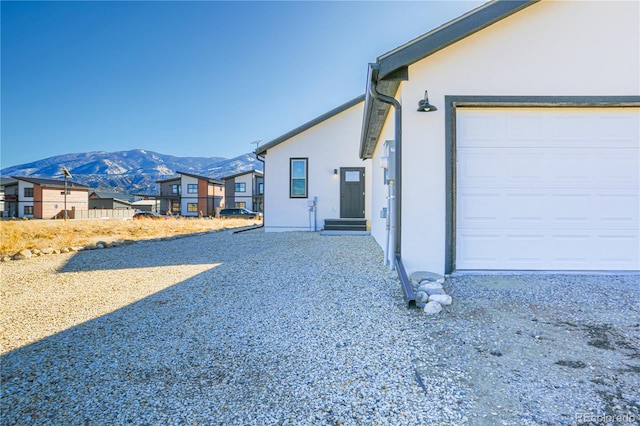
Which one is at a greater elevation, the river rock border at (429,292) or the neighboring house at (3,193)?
the neighboring house at (3,193)

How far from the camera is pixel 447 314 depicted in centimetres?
306

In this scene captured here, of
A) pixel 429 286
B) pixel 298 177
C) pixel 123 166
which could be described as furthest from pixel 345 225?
pixel 123 166

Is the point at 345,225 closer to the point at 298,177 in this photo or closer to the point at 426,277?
the point at 298,177

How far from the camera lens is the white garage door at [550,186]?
4148 millimetres

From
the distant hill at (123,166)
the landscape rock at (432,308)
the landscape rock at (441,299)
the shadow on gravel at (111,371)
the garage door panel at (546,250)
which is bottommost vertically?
the shadow on gravel at (111,371)

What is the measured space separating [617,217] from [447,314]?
3146mm

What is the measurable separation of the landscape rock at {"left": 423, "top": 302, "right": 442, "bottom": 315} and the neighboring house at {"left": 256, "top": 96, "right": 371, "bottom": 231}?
25.9 ft

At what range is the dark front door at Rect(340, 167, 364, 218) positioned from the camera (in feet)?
36.4

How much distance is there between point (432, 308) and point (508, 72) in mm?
3363

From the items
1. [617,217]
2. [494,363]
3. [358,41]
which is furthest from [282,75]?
[494,363]

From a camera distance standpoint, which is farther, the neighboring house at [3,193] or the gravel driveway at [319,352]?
the neighboring house at [3,193]

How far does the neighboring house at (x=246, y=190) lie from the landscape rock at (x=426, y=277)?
107ft

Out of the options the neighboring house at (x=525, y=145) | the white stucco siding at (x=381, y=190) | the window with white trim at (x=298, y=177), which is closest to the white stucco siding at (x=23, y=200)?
the window with white trim at (x=298, y=177)

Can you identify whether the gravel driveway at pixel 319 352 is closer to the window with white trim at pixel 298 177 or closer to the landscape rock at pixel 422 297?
the landscape rock at pixel 422 297
